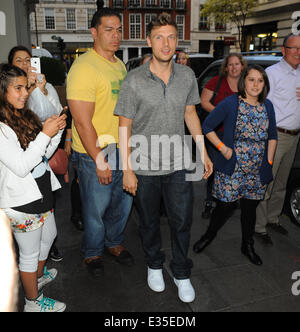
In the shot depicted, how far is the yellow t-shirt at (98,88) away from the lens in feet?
8.93

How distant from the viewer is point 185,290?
286cm

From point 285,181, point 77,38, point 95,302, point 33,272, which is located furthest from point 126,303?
point 77,38

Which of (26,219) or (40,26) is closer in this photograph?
(26,219)

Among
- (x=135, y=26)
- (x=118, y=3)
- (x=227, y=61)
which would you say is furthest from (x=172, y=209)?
(x=118, y=3)

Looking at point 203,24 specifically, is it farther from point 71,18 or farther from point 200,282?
point 200,282

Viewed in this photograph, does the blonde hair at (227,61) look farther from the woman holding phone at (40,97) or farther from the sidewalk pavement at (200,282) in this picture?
the woman holding phone at (40,97)

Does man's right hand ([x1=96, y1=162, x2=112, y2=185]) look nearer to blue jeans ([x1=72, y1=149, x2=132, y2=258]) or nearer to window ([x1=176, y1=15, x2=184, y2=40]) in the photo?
blue jeans ([x1=72, y1=149, x2=132, y2=258])

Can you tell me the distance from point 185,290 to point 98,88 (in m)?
1.83

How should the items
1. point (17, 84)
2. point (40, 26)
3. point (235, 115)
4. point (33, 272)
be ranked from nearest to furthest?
point (17, 84) < point (33, 272) < point (235, 115) < point (40, 26)

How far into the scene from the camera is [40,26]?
1631 inches

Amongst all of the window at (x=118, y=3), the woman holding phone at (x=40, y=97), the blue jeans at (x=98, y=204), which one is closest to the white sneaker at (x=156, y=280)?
the blue jeans at (x=98, y=204)

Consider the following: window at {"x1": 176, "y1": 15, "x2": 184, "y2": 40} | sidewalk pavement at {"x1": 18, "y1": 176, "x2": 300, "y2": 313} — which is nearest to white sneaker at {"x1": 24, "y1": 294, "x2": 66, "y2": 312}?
sidewalk pavement at {"x1": 18, "y1": 176, "x2": 300, "y2": 313}

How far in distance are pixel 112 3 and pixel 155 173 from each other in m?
44.8

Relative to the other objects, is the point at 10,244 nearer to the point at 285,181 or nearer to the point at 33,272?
the point at 33,272
